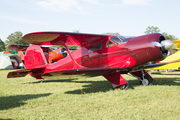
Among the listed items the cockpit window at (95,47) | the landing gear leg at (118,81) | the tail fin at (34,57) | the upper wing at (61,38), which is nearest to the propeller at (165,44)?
the landing gear leg at (118,81)

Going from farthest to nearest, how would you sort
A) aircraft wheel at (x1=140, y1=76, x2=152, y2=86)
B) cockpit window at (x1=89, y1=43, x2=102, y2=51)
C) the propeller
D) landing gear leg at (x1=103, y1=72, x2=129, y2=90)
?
aircraft wheel at (x1=140, y1=76, x2=152, y2=86), cockpit window at (x1=89, y1=43, x2=102, y2=51), landing gear leg at (x1=103, y1=72, x2=129, y2=90), the propeller

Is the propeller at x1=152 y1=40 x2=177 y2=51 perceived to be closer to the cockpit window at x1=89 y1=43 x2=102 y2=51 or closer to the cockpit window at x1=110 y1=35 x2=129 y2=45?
the cockpit window at x1=110 y1=35 x2=129 y2=45

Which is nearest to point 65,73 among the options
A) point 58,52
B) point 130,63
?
point 130,63

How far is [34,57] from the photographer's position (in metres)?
9.70

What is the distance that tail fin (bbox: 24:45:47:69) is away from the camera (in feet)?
31.3

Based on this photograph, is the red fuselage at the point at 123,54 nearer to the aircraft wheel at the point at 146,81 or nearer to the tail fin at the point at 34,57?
the aircraft wheel at the point at 146,81

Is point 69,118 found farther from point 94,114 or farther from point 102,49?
point 102,49

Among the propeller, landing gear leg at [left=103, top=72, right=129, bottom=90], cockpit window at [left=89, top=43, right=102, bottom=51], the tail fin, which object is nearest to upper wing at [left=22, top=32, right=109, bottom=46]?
cockpit window at [left=89, top=43, right=102, bottom=51]

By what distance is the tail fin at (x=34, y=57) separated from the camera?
954 cm

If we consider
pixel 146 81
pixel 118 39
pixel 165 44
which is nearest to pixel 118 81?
pixel 118 39

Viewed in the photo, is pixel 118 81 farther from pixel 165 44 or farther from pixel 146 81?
pixel 165 44

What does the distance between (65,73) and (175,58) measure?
29.7ft

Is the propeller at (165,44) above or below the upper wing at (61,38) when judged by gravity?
below

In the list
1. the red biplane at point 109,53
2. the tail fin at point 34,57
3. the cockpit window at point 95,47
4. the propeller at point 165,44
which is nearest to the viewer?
the propeller at point 165,44
